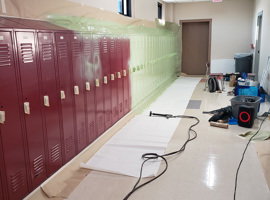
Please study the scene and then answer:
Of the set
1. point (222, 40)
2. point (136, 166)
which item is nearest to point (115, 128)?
point (136, 166)

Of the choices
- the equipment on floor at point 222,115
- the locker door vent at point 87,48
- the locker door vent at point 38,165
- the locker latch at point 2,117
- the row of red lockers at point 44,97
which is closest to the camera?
the locker latch at point 2,117

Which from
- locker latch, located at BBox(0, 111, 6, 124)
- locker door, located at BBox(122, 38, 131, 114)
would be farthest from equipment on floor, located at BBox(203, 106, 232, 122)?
locker latch, located at BBox(0, 111, 6, 124)

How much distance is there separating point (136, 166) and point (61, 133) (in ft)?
2.98

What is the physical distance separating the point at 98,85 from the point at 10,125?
5.20 feet

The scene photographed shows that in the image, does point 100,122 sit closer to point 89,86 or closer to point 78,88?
point 89,86

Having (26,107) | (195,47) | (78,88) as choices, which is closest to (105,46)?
(78,88)

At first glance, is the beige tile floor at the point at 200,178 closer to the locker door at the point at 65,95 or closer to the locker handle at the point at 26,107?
the locker door at the point at 65,95

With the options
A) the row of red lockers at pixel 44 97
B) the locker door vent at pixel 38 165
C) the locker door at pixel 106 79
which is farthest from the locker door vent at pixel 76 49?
the locker door vent at pixel 38 165

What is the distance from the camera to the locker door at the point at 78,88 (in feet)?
9.67

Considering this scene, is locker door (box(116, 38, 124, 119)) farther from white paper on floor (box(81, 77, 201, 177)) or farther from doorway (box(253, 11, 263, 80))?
doorway (box(253, 11, 263, 80))

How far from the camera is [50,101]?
2.58m

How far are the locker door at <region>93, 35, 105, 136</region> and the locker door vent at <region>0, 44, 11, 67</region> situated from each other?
4.85 ft

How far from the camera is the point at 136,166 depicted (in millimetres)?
2992

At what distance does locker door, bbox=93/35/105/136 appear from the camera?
3438mm
